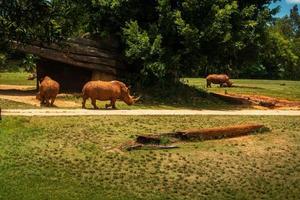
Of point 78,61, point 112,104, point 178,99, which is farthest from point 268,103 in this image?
point 78,61

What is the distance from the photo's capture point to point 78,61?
33219 millimetres

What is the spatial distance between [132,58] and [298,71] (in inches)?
2594

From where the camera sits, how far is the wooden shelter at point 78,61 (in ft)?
108

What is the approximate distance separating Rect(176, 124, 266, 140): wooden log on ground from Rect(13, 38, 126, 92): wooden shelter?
13221mm

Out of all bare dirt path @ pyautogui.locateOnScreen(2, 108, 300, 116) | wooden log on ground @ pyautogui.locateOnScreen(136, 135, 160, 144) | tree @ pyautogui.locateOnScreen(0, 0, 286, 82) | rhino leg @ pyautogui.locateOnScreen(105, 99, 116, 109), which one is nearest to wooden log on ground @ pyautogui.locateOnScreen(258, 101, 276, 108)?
Result: tree @ pyautogui.locateOnScreen(0, 0, 286, 82)

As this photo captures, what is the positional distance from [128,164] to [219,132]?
15.6ft

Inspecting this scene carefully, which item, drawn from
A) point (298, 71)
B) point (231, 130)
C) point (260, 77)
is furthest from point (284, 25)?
point (231, 130)

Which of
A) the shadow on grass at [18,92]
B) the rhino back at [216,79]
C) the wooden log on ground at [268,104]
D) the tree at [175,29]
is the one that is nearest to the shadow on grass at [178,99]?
the tree at [175,29]

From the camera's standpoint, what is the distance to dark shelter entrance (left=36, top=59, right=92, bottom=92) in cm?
3459

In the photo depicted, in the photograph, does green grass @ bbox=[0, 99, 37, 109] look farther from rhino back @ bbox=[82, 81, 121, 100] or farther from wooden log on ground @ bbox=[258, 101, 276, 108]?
wooden log on ground @ bbox=[258, 101, 276, 108]

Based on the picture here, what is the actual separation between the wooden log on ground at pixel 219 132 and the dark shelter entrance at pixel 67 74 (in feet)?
47.3

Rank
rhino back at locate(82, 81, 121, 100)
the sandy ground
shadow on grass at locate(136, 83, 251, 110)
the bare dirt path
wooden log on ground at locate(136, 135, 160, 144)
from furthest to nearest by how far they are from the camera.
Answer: shadow on grass at locate(136, 83, 251, 110) → rhino back at locate(82, 81, 121, 100) → the sandy ground → the bare dirt path → wooden log on ground at locate(136, 135, 160, 144)

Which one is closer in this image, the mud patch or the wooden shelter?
the wooden shelter

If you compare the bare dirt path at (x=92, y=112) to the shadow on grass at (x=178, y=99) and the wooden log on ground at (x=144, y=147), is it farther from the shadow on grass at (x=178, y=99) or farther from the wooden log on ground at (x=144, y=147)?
the wooden log on ground at (x=144, y=147)
